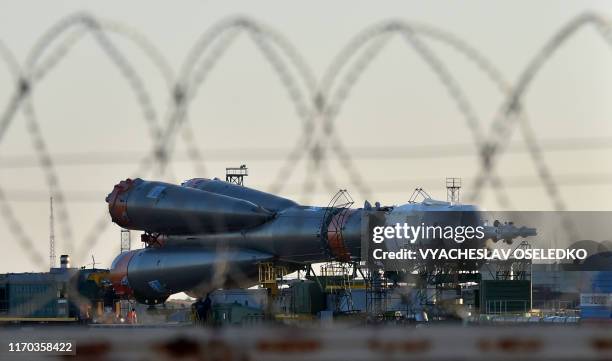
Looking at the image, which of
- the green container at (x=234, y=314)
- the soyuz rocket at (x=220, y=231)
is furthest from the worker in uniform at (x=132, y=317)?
the green container at (x=234, y=314)

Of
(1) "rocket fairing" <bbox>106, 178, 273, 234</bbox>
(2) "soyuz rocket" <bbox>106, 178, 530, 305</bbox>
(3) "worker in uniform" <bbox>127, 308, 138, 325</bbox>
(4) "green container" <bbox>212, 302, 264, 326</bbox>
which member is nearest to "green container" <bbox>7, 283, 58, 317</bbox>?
(3) "worker in uniform" <bbox>127, 308, 138, 325</bbox>

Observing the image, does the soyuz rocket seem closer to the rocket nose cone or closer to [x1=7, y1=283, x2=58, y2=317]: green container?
the rocket nose cone

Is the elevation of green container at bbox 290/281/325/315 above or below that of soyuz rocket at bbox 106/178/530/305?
below

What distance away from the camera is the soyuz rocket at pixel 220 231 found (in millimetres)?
117188

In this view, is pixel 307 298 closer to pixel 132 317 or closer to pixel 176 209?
pixel 176 209

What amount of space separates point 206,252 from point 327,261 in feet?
35.7

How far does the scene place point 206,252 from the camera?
122m

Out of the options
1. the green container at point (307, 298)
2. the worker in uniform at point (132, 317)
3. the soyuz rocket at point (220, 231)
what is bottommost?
the worker in uniform at point (132, 317)

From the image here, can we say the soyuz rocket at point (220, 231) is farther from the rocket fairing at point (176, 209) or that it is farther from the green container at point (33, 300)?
the green container at point (33, 300)

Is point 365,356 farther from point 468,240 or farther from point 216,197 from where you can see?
point 216,197

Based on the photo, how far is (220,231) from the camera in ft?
401

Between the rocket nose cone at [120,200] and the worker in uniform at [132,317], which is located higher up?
the rocket nose cone at [120,200]

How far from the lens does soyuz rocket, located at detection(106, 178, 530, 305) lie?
117m

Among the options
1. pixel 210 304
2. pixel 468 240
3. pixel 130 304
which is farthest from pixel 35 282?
pixel 468 240
